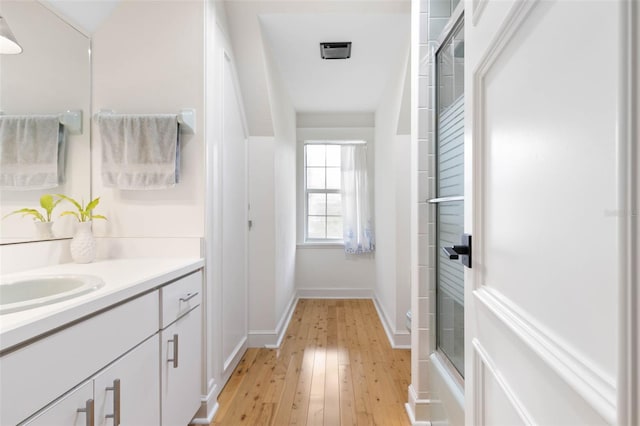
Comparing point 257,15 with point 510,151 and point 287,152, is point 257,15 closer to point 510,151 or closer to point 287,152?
point 287,152

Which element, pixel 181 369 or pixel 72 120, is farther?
pixel 72 120

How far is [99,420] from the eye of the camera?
95 centimetres

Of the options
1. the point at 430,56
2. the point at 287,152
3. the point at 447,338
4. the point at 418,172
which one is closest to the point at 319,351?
the point at 447,338

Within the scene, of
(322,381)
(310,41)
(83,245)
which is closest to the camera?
(83,245)

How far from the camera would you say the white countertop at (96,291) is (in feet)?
2.40

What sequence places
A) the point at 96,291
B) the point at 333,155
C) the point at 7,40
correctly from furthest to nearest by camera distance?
the point at 333,155 → the point at 7,40 → the point at 96,291

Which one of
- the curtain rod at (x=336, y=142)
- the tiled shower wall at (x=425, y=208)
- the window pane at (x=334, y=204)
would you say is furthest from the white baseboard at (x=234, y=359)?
the curtain rod at (x=336, y=142)

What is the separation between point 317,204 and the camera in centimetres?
441

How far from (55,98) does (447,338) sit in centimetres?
214

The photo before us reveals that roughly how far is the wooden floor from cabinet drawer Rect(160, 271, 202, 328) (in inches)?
27.0

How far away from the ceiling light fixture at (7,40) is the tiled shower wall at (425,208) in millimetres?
1775

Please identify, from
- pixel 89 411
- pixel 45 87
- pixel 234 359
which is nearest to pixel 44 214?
pixel 45 87

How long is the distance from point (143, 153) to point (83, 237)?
1.60 ft

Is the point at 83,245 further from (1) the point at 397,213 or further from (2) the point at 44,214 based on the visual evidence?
(1) the point at 397,213
